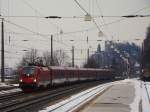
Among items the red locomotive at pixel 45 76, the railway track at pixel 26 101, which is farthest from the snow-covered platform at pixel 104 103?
the red locomotive at pixel 45 76

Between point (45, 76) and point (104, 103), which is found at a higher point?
point (45, 76)

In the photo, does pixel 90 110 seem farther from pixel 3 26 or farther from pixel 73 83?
pixel 73 83

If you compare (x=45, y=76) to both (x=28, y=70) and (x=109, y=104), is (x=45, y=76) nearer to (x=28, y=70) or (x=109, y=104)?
(x=28, y=70)

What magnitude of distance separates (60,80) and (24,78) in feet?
47.2

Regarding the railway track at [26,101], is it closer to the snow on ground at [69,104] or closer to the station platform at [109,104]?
the snow on ground at [69,104]

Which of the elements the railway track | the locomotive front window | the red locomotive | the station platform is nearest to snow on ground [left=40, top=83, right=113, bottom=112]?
the station platform

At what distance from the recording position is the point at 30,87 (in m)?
48.9

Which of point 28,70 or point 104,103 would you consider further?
point 28,70

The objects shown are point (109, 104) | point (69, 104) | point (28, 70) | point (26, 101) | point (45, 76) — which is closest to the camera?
point (109, 104)

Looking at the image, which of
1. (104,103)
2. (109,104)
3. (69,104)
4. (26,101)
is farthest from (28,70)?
(109,104)

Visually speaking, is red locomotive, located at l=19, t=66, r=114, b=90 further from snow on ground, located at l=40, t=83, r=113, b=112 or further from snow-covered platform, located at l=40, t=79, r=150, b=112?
snow on ground, located at l=40, t=83, r=113, b=112

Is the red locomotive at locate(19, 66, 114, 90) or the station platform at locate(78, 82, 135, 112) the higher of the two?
the red locomotive at locate(19, 66, 114, 90)

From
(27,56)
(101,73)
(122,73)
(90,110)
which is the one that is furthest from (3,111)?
(122,73)

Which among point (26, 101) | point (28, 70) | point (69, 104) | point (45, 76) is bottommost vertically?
point (69, 104)
